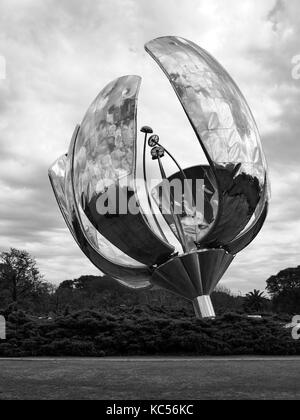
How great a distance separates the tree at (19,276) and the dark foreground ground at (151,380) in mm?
29359

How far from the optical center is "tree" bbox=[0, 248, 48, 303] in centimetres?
3794

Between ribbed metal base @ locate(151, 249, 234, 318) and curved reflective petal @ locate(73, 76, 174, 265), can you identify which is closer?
curved reflective petal @ locate(73, 76, 174, 265)

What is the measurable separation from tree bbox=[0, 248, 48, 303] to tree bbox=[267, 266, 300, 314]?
67.0ft

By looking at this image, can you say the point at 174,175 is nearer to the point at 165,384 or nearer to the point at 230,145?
the point at 230,145

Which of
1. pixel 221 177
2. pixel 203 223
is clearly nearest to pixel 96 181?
pixel 221 177

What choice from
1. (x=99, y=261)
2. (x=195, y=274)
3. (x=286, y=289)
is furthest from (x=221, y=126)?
(x=286, y=289)

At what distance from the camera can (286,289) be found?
163ft

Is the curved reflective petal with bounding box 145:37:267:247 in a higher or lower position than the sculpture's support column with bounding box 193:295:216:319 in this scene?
higher

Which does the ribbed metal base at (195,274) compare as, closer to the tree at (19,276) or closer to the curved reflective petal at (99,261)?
the curved reflective petal at (99,261)

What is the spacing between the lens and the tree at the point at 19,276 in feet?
124

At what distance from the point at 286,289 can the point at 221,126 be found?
42.4 m

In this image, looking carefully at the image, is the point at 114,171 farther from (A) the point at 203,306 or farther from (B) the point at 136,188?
(A) the point at 203,306

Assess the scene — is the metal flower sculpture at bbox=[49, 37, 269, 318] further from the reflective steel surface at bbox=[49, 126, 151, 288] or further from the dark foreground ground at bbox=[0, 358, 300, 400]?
the dark foreground ground at bbox=[0, 358, 300, 400]

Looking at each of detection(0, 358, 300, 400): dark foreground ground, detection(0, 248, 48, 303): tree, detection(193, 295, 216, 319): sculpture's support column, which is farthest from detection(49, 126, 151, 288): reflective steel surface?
detection(0, 248, 48, 303): tree
